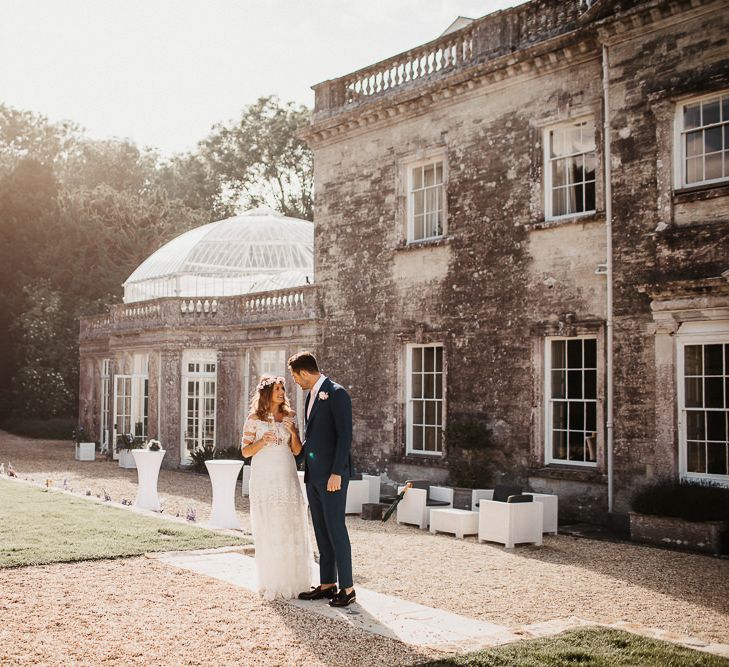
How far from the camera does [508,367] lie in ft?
50.5

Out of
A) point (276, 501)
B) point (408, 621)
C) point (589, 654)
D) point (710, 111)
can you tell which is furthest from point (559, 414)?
point (589, 654)

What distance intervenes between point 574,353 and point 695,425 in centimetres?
247

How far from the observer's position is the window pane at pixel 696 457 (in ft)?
41.4

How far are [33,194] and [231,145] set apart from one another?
570 inches

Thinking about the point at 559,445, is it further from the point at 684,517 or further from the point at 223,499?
the point at 223,499

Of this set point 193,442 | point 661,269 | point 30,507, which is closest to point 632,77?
point 661,269

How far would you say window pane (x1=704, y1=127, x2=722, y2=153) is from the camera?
41.8 feet

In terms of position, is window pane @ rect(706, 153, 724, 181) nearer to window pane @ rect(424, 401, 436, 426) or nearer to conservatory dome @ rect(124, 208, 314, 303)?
window pane @ rect(424, 401, 436, 426)

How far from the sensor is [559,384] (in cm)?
1478

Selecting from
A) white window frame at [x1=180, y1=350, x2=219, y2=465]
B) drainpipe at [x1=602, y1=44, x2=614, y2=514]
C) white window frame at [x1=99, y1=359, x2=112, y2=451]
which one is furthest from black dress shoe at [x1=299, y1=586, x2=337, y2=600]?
white window frame at [x1=99, y1=359, x2=112, y2=451]

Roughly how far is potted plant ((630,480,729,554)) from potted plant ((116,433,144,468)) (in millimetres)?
14425

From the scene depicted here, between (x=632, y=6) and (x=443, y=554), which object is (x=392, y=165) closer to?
(x=632, y=6)

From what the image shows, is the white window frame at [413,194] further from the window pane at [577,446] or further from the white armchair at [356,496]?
the white armchair at [356,496]

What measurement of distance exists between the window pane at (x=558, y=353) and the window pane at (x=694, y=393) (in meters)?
2.38
